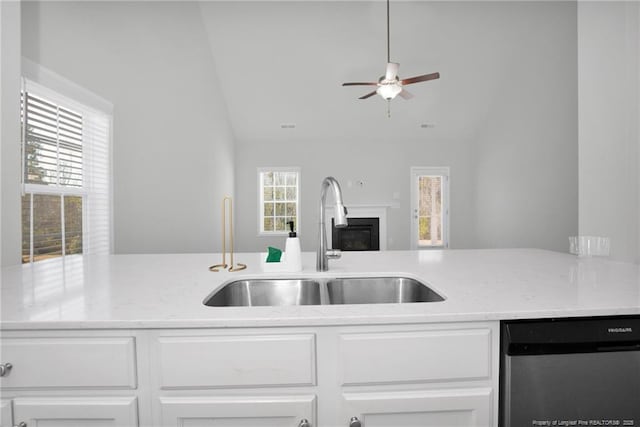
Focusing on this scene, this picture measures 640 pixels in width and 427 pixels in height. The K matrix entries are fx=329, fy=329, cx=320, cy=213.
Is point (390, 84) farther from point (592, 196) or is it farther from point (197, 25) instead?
point (197, 25)

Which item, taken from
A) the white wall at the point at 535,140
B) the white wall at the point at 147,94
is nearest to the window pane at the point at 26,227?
the white wall at the point at 147,94

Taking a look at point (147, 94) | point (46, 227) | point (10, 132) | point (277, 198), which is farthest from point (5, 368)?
point (277, 198)

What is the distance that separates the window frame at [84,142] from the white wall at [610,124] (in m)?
3.90

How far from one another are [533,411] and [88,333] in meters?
1.15

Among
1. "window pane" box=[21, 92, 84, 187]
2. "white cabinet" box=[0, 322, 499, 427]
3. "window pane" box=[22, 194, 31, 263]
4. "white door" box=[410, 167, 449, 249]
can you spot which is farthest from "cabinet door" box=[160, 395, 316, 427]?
"white door" box=[410, 167, 449, 249]

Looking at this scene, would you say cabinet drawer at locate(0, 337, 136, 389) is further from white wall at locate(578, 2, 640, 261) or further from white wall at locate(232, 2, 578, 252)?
white wall at locate(232, 2, 578, 252)

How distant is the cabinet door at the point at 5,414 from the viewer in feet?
2.63

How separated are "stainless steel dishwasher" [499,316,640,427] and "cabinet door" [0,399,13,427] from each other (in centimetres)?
124

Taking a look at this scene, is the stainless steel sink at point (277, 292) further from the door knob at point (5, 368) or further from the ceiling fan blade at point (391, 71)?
the ceiling fan blade at point (391, 71)

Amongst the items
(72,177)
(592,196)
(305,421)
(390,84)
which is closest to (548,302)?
(305,421)

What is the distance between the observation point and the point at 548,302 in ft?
3.04

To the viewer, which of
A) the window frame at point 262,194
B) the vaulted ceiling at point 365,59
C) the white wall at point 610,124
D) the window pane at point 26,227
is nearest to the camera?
the window pane at point 26,227

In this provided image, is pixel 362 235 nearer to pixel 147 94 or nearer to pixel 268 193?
pixel 268 193

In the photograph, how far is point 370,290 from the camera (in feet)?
4.42
